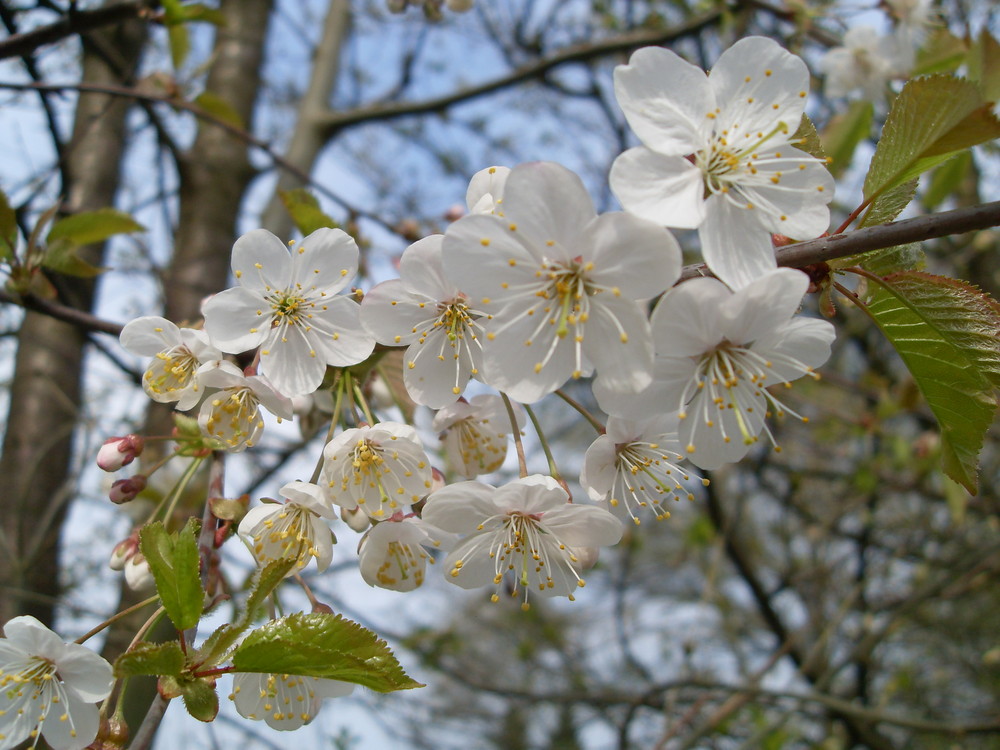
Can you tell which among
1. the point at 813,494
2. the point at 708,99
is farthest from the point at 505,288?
the point at 813,494

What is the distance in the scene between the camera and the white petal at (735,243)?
0.97 meters

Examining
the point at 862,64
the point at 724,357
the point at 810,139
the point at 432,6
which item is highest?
the point at 862,64

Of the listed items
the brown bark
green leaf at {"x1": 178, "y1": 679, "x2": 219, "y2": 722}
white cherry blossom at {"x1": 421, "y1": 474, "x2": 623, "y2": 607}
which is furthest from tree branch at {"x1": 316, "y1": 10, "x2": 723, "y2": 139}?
green leaf at {"x1": 178, "y1": 679, "x2": 219, "y2": 722}

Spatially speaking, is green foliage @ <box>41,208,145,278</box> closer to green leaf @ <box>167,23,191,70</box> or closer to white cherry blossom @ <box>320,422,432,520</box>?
green leaf @ <box>167,23,191,70</box>

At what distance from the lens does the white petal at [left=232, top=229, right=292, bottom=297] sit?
1.26m

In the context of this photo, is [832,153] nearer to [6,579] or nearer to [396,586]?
[396,586]

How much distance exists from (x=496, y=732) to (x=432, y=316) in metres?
7.48

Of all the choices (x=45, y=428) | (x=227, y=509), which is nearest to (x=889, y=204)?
(x=227, y=509)

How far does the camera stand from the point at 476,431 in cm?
141

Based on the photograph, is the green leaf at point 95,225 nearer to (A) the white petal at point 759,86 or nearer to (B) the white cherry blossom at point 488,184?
(B) the white cherry blossom at point 488,184

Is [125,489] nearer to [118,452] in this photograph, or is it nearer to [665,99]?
[118,452]

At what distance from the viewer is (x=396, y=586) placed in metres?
1.29

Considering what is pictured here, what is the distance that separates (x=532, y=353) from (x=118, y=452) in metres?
0.83

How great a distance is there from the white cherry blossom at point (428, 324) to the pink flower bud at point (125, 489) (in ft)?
1.82
